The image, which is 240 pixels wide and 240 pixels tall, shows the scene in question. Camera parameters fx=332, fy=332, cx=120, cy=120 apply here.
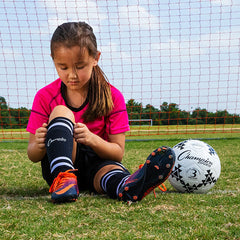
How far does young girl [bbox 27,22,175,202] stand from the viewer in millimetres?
1752

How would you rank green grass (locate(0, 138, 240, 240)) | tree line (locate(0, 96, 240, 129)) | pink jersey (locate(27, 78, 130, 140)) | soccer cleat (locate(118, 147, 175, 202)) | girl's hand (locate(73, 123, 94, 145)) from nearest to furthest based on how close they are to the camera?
green grass (locate(0, 138, 240, 240))
soccer cleat (locate(118, 147, 175, 202))
girl's hand (locate(73, 123, 94, 145))
pink jersey (locate(27, 78, 130, 140))
tree line (locate(0, 96, 240, 129))

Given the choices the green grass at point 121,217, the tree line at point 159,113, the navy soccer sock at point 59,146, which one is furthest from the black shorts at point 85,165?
the tree line at point 159,113

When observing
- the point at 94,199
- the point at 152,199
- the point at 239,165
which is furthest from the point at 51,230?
the point at 239,165

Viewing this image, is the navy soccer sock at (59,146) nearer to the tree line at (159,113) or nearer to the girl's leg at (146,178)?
the girl's leg at (146,178)

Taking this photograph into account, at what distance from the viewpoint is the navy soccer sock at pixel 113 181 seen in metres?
1.88

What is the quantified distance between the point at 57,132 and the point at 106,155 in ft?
1.43

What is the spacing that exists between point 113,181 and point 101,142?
28 cm

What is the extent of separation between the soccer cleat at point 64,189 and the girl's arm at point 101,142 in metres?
0.26

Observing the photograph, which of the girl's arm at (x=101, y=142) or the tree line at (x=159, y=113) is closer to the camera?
the girl's arm at (x=101, y=142)

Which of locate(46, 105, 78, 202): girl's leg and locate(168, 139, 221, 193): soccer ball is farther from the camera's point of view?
locate(168, 139, 221, 193): soccer ball

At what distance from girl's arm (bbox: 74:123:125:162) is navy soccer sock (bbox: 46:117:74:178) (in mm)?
96

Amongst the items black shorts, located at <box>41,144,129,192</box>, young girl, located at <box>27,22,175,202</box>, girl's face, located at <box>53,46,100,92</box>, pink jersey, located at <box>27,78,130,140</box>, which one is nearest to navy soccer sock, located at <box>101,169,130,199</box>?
young girl, located at <box>27,22,175,202</box>

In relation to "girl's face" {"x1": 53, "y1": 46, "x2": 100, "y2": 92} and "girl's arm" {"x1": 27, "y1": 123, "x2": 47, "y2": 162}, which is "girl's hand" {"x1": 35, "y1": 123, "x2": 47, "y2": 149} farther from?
"girl's face" {"x1": 53, "y1": 46, "x2": 100, "y2": 92}

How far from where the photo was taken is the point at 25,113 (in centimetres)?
1069
